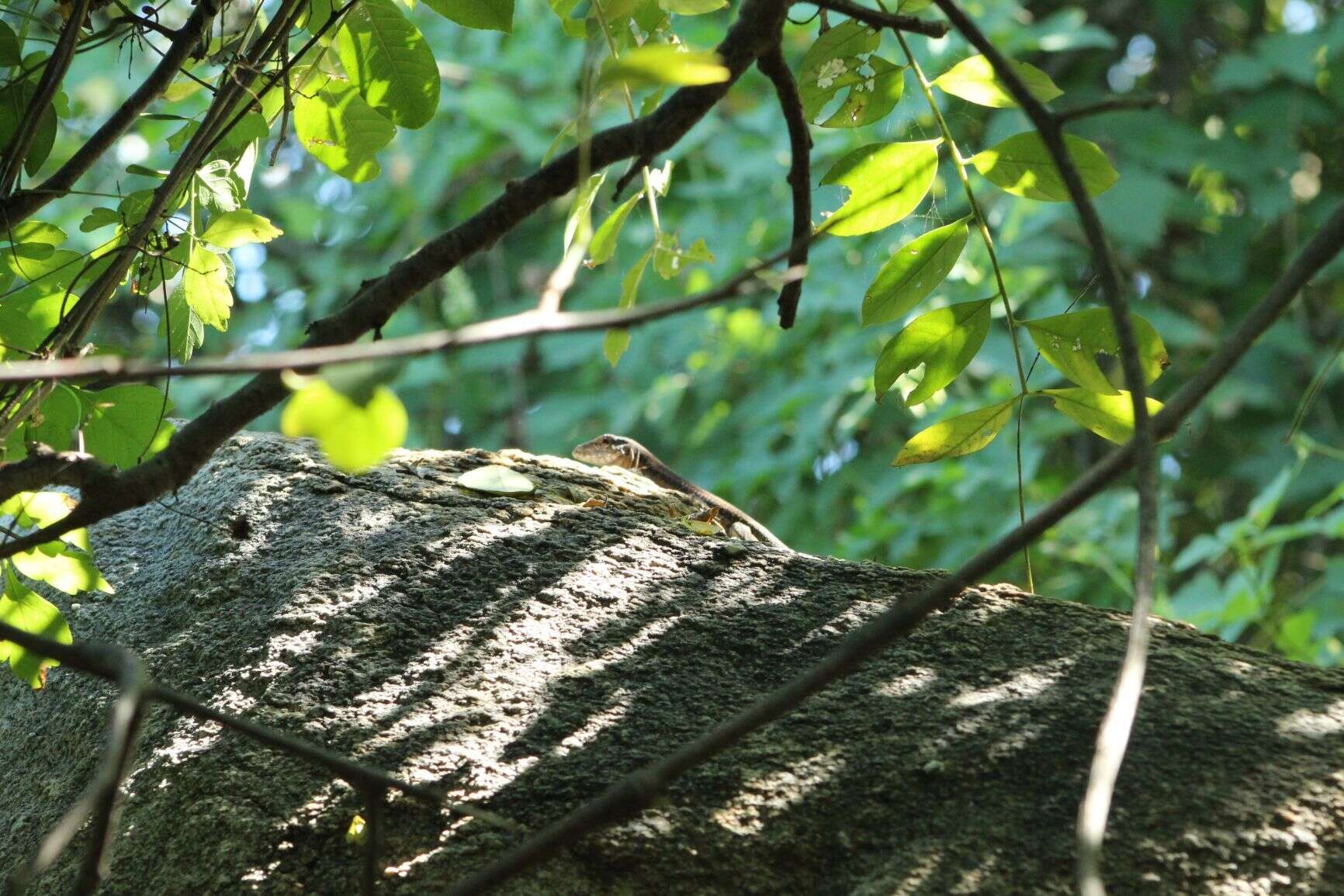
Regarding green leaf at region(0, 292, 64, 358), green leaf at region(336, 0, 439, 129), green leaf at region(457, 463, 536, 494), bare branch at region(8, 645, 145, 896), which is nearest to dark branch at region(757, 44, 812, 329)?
green leaf at region(336, 0, 439, 129)

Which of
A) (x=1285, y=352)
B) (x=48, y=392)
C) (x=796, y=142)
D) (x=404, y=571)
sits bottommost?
(x=1285, y=352)

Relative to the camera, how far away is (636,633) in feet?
4.93

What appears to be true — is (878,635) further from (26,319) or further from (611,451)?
(611,451)

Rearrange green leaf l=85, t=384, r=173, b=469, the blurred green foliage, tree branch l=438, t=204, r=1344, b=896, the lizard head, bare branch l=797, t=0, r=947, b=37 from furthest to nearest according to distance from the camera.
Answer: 1. the blurred green foliage
2. the lizard head
3. green leaf l=85, t=384, r=173, b=469
4. bare branch l=797, t=0, r=947, b=37
5. tree branch l=438, t=204, r=1344, b=896

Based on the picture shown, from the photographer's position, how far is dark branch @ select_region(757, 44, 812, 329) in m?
1.41

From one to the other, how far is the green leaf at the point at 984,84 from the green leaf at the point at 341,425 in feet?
3.26

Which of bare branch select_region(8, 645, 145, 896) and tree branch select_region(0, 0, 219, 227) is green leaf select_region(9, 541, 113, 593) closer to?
tree branch select_region(0, 0, 219, 227)

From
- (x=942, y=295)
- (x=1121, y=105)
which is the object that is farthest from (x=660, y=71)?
(x=942, y=295)

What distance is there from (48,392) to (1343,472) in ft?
18.6

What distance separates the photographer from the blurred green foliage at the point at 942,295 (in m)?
4.91

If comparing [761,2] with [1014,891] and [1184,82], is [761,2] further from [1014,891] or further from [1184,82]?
[1184,82]

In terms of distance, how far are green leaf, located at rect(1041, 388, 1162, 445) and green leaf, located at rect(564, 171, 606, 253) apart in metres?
0.61

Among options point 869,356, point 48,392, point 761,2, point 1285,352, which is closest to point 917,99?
point 869,356

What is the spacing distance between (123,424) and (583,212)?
25.5 inches
